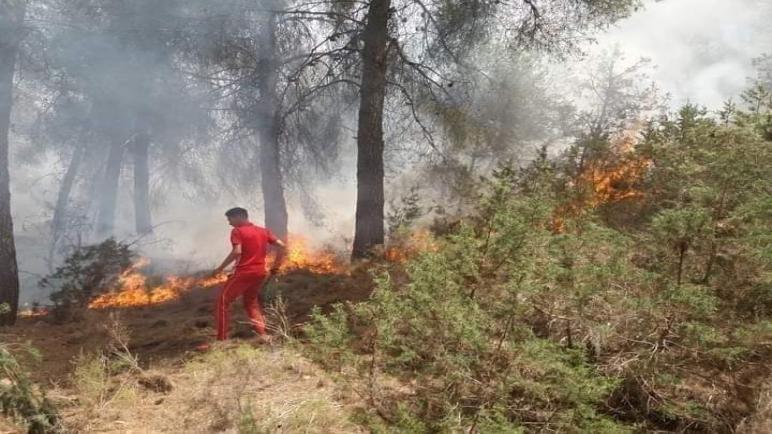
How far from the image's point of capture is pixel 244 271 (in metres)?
5.75

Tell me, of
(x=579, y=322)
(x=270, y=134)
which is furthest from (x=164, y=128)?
(x=579, y=322)

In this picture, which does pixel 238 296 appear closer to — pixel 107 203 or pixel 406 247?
pixel 406 247

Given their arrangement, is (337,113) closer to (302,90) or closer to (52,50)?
(302,90)

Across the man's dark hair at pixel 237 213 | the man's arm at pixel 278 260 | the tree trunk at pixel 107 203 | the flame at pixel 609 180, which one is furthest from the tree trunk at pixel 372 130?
the tree trunk at pixel 107 203

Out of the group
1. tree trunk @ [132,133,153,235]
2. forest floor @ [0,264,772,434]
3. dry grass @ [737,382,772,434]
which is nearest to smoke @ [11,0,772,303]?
tree trunk @ [132,133,153,235]

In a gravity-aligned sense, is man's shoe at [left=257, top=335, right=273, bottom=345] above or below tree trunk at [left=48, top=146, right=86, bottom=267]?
below

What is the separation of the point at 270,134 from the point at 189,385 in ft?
20.6

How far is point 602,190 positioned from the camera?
784 centimetres

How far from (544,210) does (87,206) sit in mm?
14555

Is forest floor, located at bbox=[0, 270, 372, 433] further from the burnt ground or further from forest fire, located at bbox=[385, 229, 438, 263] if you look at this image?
forest fire, located at bbox=[385, 229, 438, 263]

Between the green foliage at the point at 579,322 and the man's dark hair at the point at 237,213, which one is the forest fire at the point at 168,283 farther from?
the green foliage at the point at 579,322

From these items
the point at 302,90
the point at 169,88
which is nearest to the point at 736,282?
the point at 302,90

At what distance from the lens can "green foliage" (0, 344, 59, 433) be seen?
10.00ft

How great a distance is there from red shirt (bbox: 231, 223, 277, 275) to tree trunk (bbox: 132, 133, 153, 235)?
7316 mm
